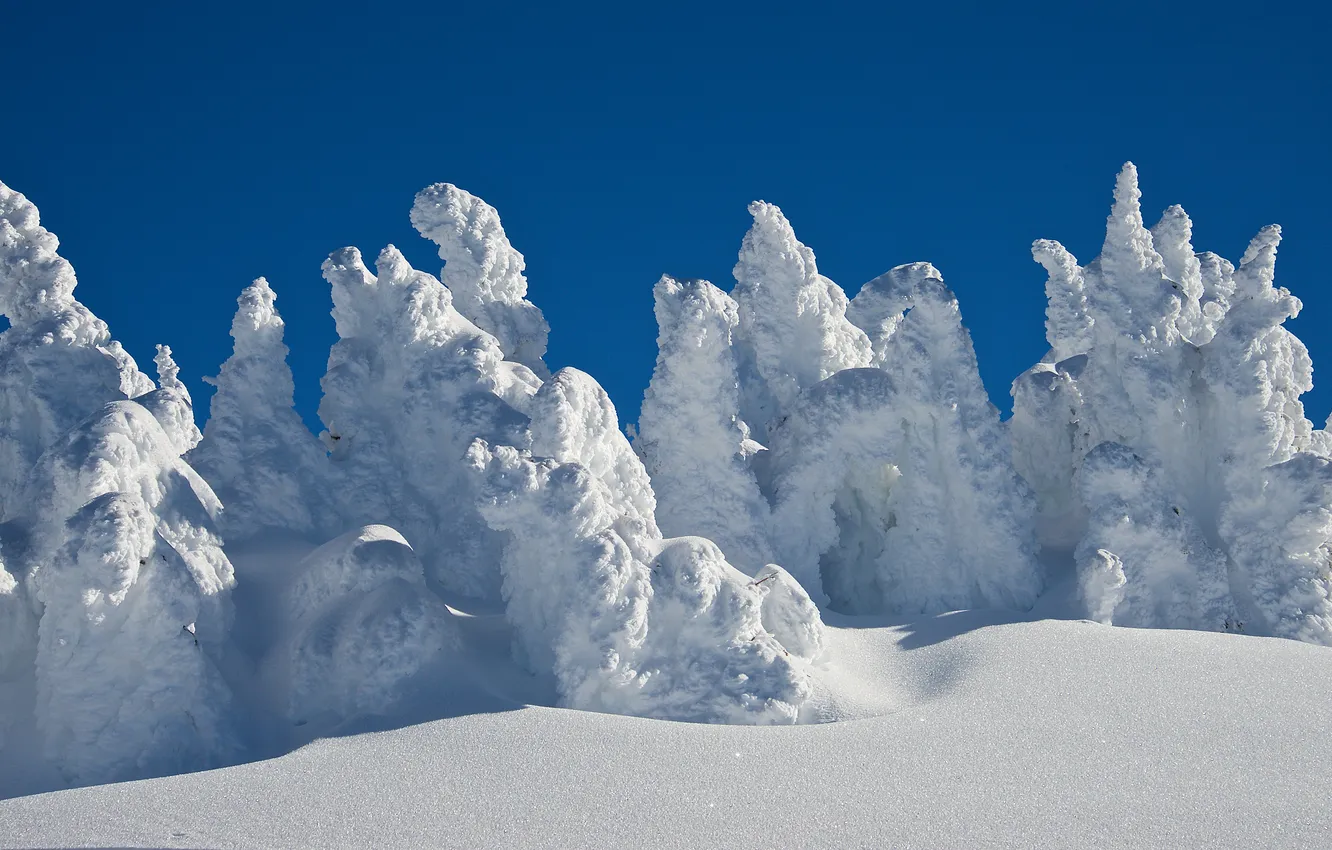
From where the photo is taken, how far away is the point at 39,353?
23953 mm

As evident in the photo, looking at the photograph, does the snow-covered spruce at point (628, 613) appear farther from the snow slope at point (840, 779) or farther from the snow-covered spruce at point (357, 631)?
the snow-covered spruce at point (357, 631)

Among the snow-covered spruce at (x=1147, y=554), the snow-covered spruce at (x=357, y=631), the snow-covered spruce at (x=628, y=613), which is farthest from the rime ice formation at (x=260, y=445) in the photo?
the snow-covered spruce at (x=1147, y=554)

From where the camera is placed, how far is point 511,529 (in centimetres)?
1917

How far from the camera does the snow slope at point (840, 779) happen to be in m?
13.2

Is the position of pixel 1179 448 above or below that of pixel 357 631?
above

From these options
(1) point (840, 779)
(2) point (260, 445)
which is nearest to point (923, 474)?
(1) point (840, 779)

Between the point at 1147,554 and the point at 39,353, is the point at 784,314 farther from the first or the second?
the point at 39,353

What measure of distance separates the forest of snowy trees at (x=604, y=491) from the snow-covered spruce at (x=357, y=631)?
6 cm

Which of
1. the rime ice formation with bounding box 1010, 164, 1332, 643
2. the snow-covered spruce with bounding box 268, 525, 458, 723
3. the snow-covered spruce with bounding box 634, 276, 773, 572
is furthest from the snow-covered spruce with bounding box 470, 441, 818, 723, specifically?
the rime ice formation with bounding box 1010, 164, 1332, 643

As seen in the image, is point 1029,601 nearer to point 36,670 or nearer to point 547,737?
point 547,737

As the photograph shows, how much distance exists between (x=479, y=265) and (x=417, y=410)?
551cm

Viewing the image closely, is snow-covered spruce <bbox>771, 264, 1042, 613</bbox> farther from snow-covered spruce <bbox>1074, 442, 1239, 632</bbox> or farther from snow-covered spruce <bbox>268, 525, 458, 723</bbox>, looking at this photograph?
snow-covered spruce <bbox>268, 525, 458, 723</bbox>

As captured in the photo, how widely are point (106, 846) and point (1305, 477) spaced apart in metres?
22.1

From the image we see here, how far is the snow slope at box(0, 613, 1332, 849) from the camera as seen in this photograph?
1320 centimetres
